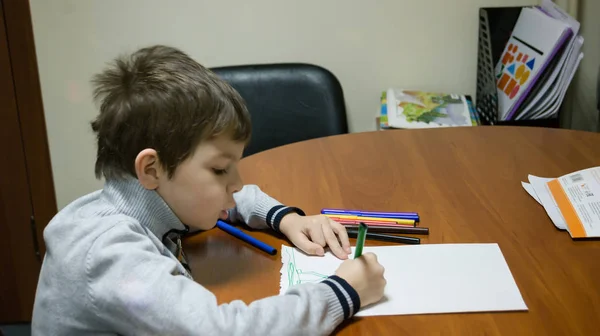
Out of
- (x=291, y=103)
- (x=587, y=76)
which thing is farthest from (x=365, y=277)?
(x=587, y=76)

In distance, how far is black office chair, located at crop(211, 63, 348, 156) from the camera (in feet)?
6.32

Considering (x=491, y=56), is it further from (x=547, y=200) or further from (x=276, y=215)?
(x=276, y=215)

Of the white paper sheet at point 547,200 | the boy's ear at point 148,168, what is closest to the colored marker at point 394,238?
the white paper sheet at point 547,200

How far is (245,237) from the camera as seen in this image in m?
1.14

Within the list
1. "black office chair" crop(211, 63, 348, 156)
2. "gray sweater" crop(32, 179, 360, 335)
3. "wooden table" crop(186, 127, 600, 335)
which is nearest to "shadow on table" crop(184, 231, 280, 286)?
"wooden table" crop(186, 127, 600, 335)

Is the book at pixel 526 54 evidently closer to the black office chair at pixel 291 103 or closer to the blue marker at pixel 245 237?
the black office chair at pixel 291 103

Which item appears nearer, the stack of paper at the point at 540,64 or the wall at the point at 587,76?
the stack of paper at the point at 540,64

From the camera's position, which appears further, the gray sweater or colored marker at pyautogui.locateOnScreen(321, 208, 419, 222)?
colored marker at pyautogui.locateOnScreen(321, 208, 419, 222)

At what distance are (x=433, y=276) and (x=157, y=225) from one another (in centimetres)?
43

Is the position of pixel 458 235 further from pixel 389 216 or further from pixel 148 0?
pixel 148 0

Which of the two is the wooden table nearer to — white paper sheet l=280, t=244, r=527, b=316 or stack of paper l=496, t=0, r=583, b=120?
white paper sheet l=280, t=244, r=527, b=316

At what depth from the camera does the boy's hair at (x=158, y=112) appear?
2.98ft

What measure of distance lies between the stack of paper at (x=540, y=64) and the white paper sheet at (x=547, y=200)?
2.42 ft

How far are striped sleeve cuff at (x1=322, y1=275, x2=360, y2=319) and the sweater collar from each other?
27 cm
